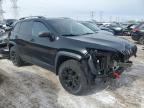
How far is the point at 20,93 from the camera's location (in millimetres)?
5809

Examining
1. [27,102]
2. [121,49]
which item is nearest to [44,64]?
[27,102]

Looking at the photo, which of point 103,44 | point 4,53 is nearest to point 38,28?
point 103,44

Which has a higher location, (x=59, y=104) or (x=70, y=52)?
(x=70, y=52)

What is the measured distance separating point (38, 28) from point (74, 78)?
6.58 feet

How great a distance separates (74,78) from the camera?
575 cm

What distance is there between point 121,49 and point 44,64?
2.27 m

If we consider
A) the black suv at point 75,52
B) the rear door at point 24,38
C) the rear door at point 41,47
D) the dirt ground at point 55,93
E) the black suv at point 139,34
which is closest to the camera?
the dirt ground at point 55,93

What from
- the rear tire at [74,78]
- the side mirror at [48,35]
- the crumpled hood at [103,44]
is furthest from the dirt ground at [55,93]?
the side mirror at [48,35]

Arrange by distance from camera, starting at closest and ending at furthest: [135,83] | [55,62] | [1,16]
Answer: [55,62], [135,83], [1,16]

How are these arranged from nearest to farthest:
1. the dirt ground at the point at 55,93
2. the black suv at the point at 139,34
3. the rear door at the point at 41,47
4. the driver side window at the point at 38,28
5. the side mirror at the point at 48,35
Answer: the dirt ground at the point at 55,93
the side mirror at the point at 48,35
the rear door at the point at 41,47
the driver side window at the point at 38,28
the black suv at the point at 139,34

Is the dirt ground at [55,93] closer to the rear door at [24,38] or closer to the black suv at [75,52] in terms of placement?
the black suv at [75,52]

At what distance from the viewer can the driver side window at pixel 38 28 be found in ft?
21.6

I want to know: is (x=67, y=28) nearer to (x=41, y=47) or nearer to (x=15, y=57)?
(x=41, y=47)

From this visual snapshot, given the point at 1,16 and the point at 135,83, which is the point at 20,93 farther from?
the point at 1,16
